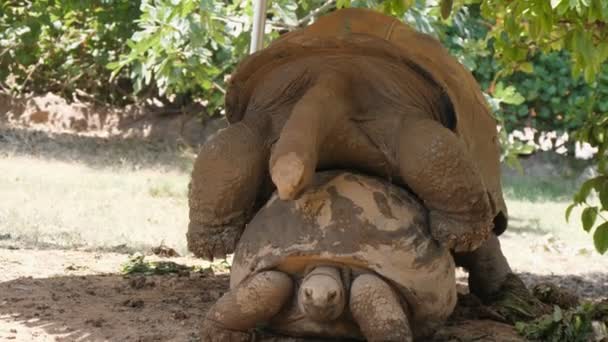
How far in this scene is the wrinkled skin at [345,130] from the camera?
3.37m

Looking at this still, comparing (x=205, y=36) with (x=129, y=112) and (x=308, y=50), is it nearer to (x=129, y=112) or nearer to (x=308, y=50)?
(x=308, y=50)

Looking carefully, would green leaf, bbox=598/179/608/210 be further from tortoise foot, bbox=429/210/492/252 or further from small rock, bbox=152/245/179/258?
small rock, bbox=152/245/179/258

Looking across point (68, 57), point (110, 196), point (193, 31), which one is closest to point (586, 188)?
point (193, 31)

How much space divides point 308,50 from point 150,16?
309 centimetres

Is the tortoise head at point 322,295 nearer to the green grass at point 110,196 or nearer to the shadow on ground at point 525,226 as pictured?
the green grass at point 110,196

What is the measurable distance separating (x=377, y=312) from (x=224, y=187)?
641mm

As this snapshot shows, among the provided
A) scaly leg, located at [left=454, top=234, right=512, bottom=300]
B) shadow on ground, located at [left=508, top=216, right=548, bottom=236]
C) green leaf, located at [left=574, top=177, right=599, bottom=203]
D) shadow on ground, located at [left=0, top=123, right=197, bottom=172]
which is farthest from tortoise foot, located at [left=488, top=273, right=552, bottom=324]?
shadow on ground, located at [left=0, top=123, right=197, bottom=172]

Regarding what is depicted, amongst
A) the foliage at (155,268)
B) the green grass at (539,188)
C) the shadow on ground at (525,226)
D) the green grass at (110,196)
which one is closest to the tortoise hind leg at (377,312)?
the foliage at (155,268)

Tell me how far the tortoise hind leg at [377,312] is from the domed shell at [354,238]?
8 cm

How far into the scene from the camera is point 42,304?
407cm

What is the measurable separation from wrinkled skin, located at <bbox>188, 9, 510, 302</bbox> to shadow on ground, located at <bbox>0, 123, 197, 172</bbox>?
599cm

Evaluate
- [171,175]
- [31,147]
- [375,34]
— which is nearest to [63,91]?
[31,147]

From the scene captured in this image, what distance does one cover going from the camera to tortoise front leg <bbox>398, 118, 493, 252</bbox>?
336cm

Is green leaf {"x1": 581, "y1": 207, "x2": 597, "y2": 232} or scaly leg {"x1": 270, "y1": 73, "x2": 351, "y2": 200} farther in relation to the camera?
green leaf {"x1": 581, "y1": 207, "x2": 597, "y2": 232}
